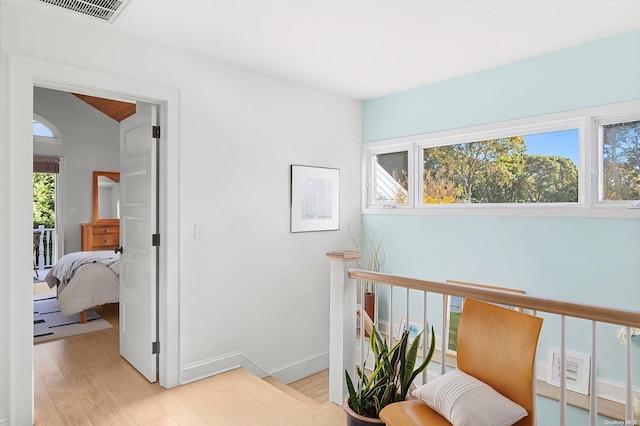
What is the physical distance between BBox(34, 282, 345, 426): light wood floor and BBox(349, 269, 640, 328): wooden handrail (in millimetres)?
1038

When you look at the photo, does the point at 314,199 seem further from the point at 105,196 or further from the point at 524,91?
the point at 105,196

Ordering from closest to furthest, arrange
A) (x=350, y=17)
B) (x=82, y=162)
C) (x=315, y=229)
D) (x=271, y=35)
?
(x=350, y=17)
(x=271, y=35)
(x=315, y=229)
(x=82, y=162)

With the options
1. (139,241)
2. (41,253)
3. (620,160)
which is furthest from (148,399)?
(41,253)

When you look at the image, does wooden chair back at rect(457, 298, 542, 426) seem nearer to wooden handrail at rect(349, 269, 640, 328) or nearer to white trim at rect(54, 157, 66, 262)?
wooden handrail at rect(349, 269, 640, 328)

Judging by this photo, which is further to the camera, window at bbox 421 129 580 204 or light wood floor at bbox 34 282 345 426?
window at bbox 421 129 580 204

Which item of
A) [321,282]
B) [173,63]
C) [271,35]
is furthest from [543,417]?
[173,63]

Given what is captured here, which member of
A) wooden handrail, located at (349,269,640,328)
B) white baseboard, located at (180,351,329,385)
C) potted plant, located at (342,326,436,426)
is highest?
wooden handrail, located at (349,269,640,328)

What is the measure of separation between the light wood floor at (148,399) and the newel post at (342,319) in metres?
0.21

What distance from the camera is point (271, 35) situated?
8.92 feet

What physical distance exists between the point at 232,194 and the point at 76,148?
201 inches

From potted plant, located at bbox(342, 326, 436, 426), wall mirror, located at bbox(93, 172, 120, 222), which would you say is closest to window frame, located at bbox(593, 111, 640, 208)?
potted plant, located at bbox(342, 326, 436, 426)

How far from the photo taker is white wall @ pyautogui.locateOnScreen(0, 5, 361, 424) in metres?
2.46

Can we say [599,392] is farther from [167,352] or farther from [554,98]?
[167,352]

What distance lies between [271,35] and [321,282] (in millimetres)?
2357
